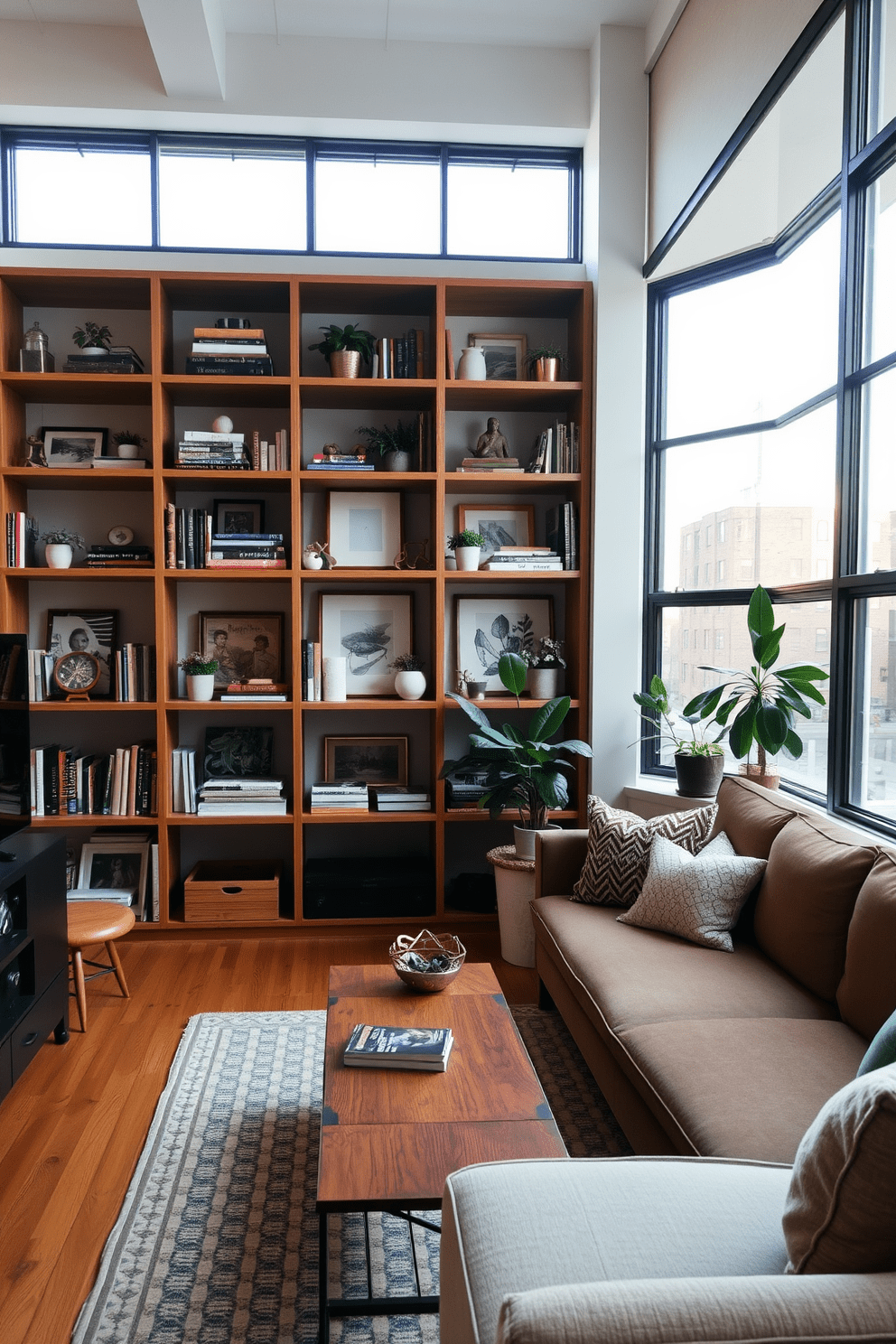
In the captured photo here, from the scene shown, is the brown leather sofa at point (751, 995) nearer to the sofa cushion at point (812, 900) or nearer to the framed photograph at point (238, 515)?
the sofa cushion at point (812, 900)

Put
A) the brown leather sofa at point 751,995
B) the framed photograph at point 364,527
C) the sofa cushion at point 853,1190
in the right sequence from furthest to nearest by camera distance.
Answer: the framed photograph at point 364,527 → the brown leather sofa at point 751,995 → the sofa cushion at point 853,1190

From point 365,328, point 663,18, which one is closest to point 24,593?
point 365,328

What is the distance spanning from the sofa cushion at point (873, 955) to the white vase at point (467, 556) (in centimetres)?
218

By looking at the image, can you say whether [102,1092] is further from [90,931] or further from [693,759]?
[693,759]

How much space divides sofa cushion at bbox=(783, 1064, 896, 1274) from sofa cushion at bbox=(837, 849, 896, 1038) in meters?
0.90

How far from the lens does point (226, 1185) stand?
210cm

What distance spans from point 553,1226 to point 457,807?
272cm

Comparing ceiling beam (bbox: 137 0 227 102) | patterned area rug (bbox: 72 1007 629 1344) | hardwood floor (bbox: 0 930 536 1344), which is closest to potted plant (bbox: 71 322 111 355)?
ceiling beam (bbox: 137 0 227 102)

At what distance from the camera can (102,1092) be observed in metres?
2.55

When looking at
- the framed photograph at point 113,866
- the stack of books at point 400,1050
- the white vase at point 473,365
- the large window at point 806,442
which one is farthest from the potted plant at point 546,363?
the stack of books at point 400,1050

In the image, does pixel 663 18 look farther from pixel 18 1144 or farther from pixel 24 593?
pixel 18 1144

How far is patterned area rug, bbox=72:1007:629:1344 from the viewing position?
1.69 m

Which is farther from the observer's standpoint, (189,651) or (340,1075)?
(189,651)

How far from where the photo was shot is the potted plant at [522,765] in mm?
3428
